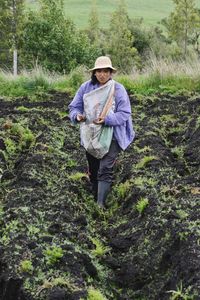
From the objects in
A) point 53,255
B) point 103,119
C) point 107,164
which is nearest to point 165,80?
point 107,164

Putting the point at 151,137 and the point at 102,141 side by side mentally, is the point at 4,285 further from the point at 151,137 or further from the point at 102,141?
the point at 151,137

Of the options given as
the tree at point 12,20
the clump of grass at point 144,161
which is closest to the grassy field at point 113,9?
the tree at point 12,20

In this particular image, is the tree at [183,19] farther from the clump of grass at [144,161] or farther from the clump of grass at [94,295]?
the clump of grass at [94,295]

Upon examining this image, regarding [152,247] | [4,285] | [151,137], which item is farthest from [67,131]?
[4,285]

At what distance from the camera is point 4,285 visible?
16.9ft

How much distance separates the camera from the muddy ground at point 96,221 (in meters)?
5.21

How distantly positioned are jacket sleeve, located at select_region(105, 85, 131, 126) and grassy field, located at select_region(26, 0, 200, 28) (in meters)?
85.9

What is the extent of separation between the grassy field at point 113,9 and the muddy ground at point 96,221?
84160 millimetres

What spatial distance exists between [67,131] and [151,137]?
1821 mm

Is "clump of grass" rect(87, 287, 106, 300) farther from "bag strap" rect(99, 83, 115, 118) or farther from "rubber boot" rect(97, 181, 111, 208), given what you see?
"bag strap" rect(99, 83, 115, 118)

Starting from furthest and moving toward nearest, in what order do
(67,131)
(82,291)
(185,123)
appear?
(185,123) < (67,131) < (82,291)

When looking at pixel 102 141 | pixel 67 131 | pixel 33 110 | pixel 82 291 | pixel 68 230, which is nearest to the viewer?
pixel 82 291

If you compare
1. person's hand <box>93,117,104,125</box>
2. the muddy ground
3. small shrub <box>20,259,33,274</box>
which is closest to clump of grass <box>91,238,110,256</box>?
the muddy ground

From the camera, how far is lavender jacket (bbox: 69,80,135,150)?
25.1 feet
